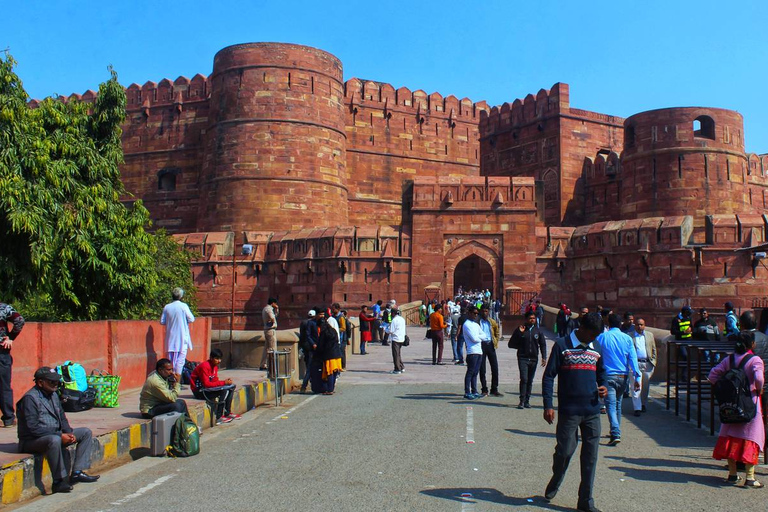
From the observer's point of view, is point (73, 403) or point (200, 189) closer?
point (73, 403)

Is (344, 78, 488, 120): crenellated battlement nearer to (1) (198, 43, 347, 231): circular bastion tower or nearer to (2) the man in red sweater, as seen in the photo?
(1) (198, 43, 347, 231): circular bastion tower

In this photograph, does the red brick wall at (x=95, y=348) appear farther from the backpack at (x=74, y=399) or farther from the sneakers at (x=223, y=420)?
the sneakers at (x=223, y=420)

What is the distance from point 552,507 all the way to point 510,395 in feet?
17.1

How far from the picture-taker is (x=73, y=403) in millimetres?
7262

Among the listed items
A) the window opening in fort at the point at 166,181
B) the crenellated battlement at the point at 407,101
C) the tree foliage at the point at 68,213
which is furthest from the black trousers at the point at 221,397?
the window opening in fort at the point at 166,181

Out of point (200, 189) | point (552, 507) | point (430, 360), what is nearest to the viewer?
point (552, 507)

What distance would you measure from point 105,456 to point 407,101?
96.6 ft

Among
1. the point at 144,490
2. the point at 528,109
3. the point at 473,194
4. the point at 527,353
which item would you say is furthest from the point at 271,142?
the point at 144,490

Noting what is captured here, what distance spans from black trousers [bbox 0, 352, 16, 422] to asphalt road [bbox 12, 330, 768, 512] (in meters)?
1.25

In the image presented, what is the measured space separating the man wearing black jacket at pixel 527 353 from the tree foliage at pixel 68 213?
659 centimetres

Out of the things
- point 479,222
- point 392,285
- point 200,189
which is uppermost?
point 200,189

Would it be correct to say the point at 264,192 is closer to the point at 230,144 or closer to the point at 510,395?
the point at 230,144

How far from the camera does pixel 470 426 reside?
24.5ft

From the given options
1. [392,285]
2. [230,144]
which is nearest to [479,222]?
[392,285]
